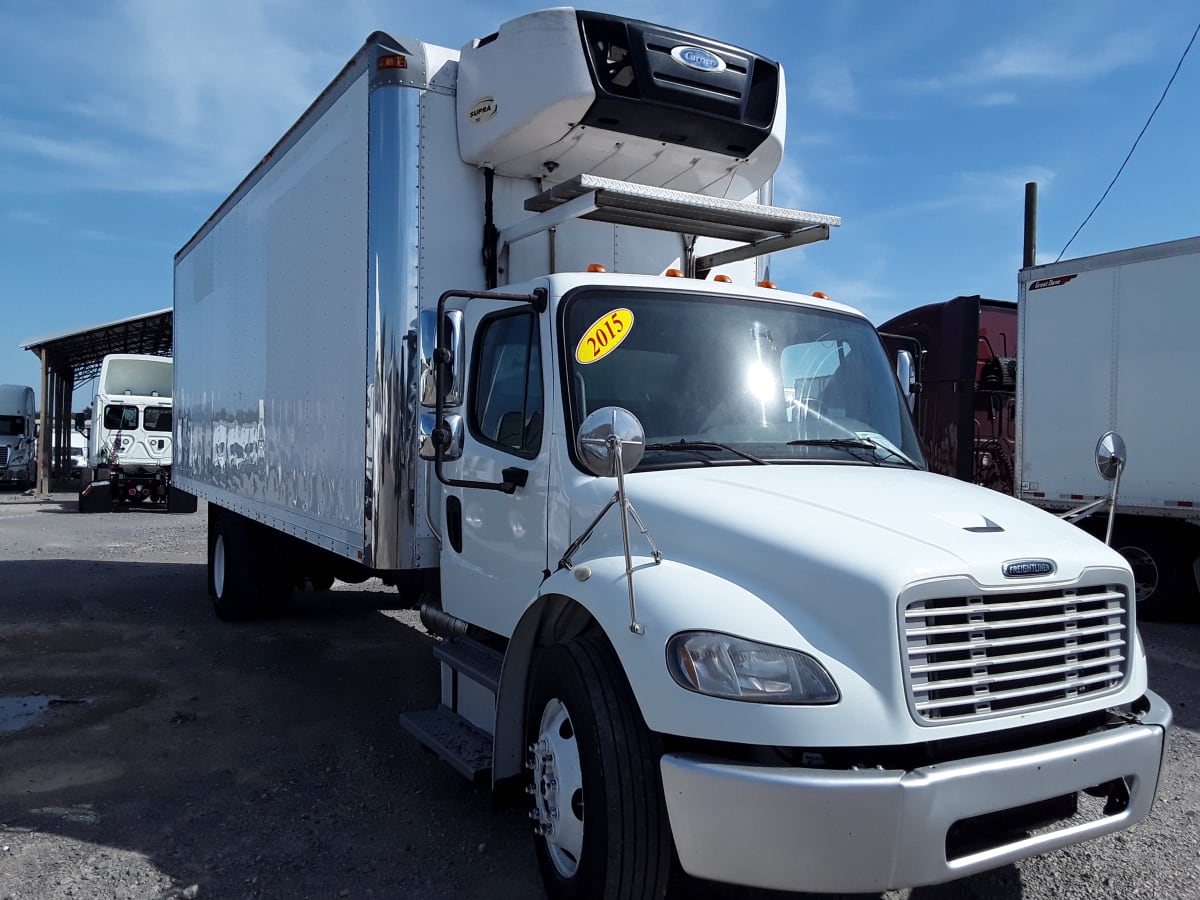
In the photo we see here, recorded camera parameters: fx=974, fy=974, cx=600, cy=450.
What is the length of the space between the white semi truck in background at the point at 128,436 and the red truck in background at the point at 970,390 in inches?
705

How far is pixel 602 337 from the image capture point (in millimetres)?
3846

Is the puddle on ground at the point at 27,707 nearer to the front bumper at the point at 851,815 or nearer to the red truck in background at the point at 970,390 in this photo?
the front bumper at the point at 851,815

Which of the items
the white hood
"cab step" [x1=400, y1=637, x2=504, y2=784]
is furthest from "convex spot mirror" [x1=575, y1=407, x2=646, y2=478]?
"cab step" [x1=400, y1=637, x2=504, y2=784]

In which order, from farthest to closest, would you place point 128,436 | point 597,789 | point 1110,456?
point 128,436 → point 1110,456 → point 597,789

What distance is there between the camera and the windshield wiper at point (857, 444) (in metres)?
3.91

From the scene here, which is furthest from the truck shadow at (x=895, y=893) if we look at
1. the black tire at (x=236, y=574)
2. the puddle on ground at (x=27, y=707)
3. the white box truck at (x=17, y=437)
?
the white box truck at (x=17, y=437)

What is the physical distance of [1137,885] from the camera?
12.4 feet

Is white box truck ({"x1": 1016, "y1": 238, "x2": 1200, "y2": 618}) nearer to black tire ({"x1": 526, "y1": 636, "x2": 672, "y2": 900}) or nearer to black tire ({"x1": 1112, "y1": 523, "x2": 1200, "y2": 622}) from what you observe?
black tire ({"x1": 1112, "y1": 523, "x2": 1200, "y2": 622})

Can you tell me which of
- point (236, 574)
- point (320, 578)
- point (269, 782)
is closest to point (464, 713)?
point (269, 782)

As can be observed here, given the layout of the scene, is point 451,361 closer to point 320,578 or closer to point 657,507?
point 657,507

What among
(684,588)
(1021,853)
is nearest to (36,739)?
(684,588)

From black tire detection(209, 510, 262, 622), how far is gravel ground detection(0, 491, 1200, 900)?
173 mm

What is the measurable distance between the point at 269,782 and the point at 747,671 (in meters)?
3.21

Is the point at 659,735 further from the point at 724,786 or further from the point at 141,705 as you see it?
the point at 141,705
